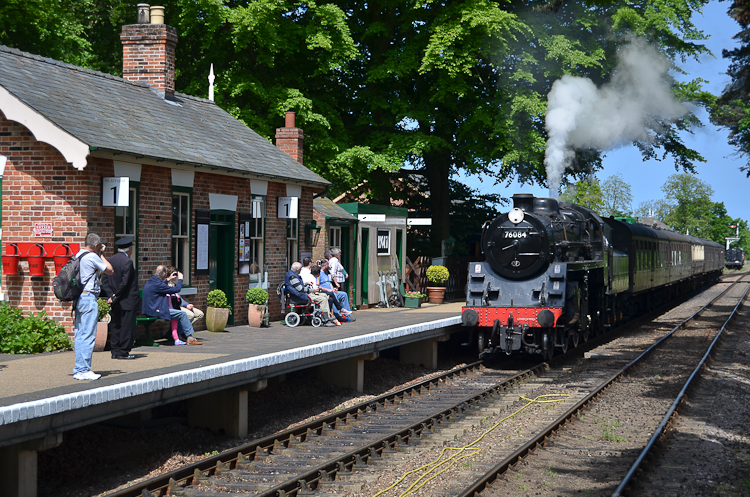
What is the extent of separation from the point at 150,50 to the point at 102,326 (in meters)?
6.88

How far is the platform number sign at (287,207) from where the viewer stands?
52.5 feet

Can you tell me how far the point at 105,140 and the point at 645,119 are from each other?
66.8 feet

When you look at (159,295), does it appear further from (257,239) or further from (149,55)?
(149,55)

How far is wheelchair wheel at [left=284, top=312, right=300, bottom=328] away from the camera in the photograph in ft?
49.0

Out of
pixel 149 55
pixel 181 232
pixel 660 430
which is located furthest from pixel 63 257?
pixel 660 430

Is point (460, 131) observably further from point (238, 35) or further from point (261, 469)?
point (261, 469)

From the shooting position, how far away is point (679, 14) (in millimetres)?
25484

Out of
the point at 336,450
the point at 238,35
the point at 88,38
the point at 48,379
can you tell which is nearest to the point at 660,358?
the point at 336,450

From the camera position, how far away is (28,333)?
34.6ft

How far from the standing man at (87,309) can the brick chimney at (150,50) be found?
7.63m

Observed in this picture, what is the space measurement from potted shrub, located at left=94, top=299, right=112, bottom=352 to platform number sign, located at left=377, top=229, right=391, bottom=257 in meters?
9.96

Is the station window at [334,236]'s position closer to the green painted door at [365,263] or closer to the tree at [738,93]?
the green painted door at [365,263]

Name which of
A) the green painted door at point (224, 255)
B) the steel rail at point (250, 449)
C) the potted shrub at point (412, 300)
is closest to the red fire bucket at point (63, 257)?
the green painted door at point (224, 255)

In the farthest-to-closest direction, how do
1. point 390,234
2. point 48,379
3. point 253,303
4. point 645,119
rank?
point 645,119 → point 390,234 → point 253,303 → point 48,379
